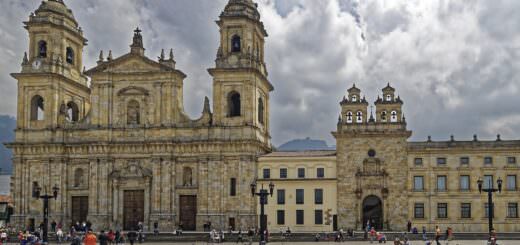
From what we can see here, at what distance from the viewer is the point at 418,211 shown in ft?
239

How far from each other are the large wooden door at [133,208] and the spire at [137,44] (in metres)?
12.9

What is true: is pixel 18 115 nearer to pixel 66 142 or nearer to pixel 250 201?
pixel 66 142

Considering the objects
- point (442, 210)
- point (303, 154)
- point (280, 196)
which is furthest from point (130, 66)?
point (442, 210)

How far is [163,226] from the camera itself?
7569cm

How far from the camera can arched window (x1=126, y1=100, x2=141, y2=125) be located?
78.2 m

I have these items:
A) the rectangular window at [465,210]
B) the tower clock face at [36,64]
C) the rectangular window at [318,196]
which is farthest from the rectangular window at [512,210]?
the tower clock face at [36,64]

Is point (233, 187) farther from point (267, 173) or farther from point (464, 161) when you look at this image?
point (464, 161)

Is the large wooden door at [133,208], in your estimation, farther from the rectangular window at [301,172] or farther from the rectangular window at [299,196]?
the rectangular window at [301,172]

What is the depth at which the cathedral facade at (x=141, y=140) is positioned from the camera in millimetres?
75812

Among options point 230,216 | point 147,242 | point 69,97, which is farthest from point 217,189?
point 69,97

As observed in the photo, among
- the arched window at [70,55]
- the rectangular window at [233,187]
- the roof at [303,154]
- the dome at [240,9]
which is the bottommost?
the rectangular window at [233,187]

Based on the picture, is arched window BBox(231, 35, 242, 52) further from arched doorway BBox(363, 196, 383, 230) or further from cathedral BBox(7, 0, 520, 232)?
arched doorway BBox(363, 196, 383, 230)

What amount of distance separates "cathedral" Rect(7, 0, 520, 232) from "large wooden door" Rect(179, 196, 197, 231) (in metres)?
0.09

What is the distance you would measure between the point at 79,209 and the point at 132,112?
10302 millimetres
